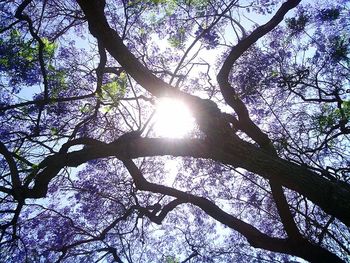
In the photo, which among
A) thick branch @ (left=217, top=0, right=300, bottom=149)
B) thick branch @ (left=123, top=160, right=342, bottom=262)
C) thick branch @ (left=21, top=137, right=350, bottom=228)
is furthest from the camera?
thick branch @ (left=217, top=0, right=300, bottom=149)

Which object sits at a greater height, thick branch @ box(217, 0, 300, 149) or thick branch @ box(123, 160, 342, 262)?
thick branch @ box(217, 0, 300, 149)

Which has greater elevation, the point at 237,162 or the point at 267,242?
the point at 237,162

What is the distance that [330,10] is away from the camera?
8383mm

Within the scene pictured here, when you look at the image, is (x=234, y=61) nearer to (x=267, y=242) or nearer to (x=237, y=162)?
(x=237, y=162)

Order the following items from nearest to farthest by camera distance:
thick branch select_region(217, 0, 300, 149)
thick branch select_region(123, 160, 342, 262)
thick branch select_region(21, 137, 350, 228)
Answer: thick branch select_region(21, 137, 350, 228), thick branch select_region(123, 160, 342, 262), thick branch select_region(217, 0, 300, 149)

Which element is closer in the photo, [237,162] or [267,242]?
[237,162]

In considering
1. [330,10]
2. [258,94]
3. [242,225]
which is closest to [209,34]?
[258,94]

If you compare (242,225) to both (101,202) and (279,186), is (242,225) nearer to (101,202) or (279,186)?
(279,186)

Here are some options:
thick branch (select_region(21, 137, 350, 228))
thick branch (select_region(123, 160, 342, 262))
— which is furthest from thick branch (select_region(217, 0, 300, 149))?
thick branch (select_region(123, 160, 342, 262))

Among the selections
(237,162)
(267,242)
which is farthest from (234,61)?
(267,242)

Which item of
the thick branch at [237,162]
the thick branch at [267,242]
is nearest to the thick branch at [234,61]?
the thick branch at [237,162]

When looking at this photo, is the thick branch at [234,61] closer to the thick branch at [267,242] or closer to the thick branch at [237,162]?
the thick branch at [237,162]

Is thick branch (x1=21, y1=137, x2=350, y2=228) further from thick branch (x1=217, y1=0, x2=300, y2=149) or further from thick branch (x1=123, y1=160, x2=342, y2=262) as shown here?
thick branch (x1=217, y1=0, x2=300, y2=149)

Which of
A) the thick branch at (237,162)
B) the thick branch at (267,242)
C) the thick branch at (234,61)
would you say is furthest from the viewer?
the thick branch at (234,61)
